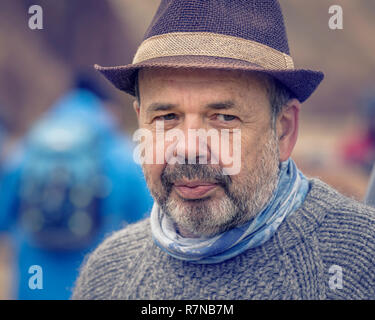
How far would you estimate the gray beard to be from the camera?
183 cm

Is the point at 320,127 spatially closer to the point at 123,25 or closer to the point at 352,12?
the point at 352,12

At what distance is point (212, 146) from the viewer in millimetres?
1812

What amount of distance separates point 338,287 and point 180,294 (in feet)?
1.92

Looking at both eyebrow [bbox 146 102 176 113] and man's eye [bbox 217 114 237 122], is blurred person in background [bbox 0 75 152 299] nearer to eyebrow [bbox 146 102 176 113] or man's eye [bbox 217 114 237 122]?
eyebrow [bbox 146 102 176 113]

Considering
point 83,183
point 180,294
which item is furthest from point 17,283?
point 180,294

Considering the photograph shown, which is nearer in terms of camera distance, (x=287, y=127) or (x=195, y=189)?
(x=195, y=189)

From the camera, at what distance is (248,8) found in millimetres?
1887

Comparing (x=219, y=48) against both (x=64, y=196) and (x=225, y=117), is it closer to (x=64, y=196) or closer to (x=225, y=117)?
(x=225, y=117)

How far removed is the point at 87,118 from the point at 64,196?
693 mm

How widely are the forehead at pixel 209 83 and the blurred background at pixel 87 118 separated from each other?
73 cm

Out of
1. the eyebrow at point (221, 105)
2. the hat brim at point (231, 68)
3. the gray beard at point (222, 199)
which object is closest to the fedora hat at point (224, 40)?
the hat brim at point (231, 68)

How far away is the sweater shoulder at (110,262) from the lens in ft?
7.16

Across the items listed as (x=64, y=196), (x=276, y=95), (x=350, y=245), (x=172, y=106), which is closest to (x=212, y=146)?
(x=172, y=106)

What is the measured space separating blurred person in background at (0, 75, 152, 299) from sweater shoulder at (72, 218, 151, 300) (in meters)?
1.04
